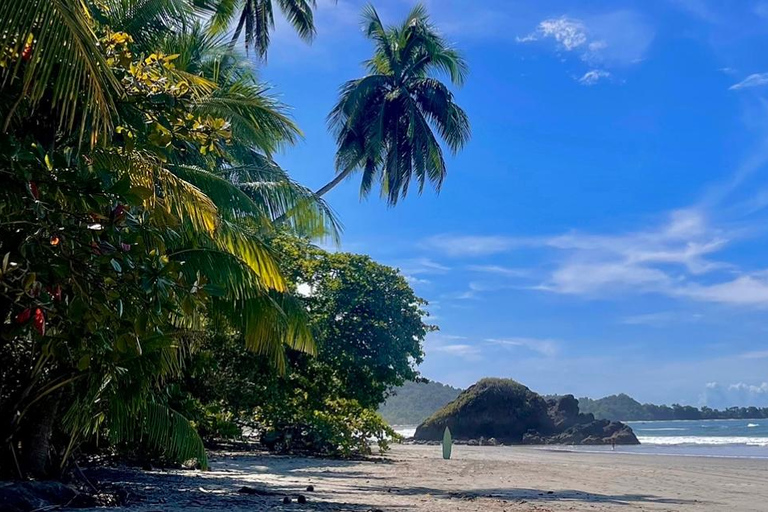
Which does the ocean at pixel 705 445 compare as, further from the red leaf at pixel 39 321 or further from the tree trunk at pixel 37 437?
the red leaf at pixel 39 321

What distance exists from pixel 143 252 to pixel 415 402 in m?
140

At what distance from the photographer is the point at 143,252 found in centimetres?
359

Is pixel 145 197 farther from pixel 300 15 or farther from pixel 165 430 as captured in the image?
pixel 300 15

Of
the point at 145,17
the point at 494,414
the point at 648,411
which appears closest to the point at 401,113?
the point at 145,17

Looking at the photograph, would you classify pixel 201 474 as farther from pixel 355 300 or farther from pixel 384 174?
pixel 384 174

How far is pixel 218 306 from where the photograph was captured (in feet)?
28.1

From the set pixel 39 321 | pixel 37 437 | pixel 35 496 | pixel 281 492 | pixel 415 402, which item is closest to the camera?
pixel 39 321

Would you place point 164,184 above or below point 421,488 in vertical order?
above

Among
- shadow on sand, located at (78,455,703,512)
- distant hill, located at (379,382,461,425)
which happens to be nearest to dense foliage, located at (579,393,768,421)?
distant hill, located at (379,382,461,425)

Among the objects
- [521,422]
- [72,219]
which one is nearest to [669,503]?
[72,219]

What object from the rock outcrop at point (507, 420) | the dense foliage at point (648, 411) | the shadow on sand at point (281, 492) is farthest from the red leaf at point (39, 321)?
the dense foliage at point (648, 411)

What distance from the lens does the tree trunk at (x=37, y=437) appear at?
23.1ft

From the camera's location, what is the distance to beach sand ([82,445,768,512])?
313 inches

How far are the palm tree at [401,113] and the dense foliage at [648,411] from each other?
89.2 metres
